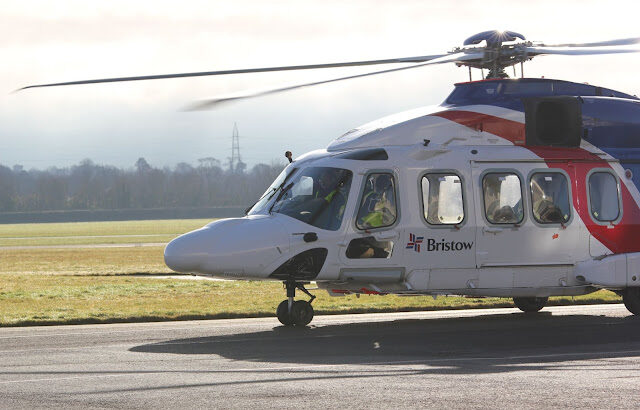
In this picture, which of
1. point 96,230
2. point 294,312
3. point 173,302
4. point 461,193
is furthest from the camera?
point 96,230

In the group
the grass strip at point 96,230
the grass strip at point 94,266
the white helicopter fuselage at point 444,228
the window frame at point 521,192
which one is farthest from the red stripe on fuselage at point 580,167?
the grass strip at point 96,230

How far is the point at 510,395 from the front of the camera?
374 inches

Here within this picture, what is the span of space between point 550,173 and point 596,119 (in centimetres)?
130

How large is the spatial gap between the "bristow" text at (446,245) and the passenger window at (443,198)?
299 mm

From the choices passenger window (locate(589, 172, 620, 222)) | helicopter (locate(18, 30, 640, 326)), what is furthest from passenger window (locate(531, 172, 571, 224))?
passenger window (locate(589, 172, 620, 222))

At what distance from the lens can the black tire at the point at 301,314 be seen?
52.4 feet

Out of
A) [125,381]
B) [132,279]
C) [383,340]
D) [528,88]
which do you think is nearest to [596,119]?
[528,88]

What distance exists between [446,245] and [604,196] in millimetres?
2969

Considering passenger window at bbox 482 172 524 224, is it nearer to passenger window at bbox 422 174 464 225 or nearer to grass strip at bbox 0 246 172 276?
passenger window at bbox 422 174 464 225

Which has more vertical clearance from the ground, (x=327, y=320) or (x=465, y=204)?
(x=465, y=204)

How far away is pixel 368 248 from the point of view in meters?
15.6

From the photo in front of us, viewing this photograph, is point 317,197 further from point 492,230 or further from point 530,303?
point 530,303

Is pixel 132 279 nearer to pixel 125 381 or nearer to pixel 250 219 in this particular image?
pixel 250 219

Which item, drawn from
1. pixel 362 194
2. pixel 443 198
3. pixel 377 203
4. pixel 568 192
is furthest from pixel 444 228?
pixel 568 192
